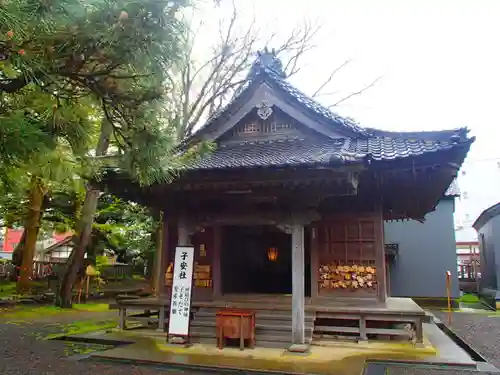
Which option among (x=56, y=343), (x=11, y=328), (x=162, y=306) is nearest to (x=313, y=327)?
(x=162, y=306)

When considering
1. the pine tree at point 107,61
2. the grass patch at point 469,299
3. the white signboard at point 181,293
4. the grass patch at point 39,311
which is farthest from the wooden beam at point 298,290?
the grass patch at point 469,299

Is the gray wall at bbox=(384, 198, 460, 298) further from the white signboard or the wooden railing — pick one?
the white signboard

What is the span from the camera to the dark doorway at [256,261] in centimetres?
1119

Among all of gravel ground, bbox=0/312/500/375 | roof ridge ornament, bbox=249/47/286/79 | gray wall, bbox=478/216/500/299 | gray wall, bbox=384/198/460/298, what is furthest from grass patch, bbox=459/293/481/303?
roof ridge ornament, bbox=249/47/286/79

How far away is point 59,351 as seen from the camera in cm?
816

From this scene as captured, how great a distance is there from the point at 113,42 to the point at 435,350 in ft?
24.6

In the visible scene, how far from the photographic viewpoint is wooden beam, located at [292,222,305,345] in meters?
7.99

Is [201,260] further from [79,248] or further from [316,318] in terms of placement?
[79,248]

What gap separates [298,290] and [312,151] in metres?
2.91

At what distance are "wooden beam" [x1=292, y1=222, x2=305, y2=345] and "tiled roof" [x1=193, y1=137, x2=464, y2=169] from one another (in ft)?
4.73

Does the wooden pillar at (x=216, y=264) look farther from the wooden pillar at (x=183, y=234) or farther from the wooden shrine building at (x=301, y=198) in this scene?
the wooden pillar at (x=183, y=234)

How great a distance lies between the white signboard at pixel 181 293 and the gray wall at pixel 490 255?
14747 mm

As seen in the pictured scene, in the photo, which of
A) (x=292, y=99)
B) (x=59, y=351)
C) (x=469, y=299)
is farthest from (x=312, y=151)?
(x=469, y=299)

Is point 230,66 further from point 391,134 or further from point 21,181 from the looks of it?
point 21,181
